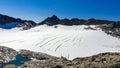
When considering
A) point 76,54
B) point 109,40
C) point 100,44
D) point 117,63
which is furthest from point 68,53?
point 117,63

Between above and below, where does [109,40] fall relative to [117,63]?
above

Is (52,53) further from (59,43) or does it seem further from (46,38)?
(46,38)

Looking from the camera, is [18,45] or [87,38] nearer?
[18,45]

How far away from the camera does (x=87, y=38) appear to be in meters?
191

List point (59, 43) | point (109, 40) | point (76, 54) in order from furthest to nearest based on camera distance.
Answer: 1. point (109, 40)
2. point (59, 43)
3. point (76, 54)

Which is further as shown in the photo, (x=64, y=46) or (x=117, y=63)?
(x=64, y=46)

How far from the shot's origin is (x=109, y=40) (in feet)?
623

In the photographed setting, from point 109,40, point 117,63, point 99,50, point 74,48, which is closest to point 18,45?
point 74,48

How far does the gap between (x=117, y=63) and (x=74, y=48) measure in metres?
108

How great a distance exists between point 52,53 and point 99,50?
95.5 feet

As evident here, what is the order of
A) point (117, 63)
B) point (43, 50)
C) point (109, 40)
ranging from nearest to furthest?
point (117, 63), point (43, 50), point (109, 40)

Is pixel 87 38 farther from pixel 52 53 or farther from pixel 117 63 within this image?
pixel 117 63

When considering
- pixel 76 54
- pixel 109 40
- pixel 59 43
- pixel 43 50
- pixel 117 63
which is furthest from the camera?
pixel 109 40

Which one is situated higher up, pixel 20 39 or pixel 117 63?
pixel 20 39
